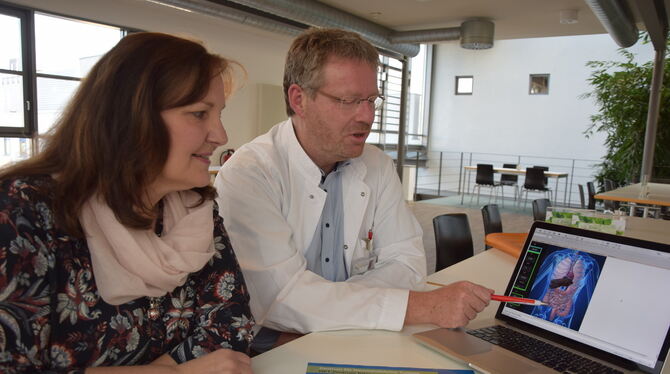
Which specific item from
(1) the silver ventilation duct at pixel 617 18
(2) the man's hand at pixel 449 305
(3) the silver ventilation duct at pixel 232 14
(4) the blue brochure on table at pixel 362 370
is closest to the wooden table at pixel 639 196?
(1) the silver ventilation duct at pixel 617 18

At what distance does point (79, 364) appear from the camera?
933 mm

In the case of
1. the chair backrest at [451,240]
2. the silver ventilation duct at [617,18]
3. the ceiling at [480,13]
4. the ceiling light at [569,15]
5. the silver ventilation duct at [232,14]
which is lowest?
the chair backrest at [451,240]

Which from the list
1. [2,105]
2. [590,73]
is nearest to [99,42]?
[2,105]

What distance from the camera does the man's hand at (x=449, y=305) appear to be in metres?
1.24

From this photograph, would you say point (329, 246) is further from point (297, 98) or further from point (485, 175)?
point (485, 175)

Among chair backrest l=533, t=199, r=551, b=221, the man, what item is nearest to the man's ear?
the man

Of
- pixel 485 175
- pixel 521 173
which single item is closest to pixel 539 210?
pixel 521 173

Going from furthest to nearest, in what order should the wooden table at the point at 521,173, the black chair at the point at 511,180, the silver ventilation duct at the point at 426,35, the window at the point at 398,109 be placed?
the window at the point at 398,109 < the black chair at the point at 511,180 < the wooden table at the point at 521,173 < the silver ventilation duct at the point at 426,35

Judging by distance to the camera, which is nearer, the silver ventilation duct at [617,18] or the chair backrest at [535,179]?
the silver ventilation duct at [617,18]

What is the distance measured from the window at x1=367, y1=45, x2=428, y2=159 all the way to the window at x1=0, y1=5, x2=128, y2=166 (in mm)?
6784

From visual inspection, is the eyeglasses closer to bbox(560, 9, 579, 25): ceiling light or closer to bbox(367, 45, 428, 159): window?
bbox(560, 9, 579, 25): ceiling light

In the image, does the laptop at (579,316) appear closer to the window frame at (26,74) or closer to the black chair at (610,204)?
the black chair at (610,204)

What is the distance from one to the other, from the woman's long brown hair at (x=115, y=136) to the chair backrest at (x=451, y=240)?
5.93 ft

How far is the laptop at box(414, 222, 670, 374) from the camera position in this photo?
1021 millimetres
